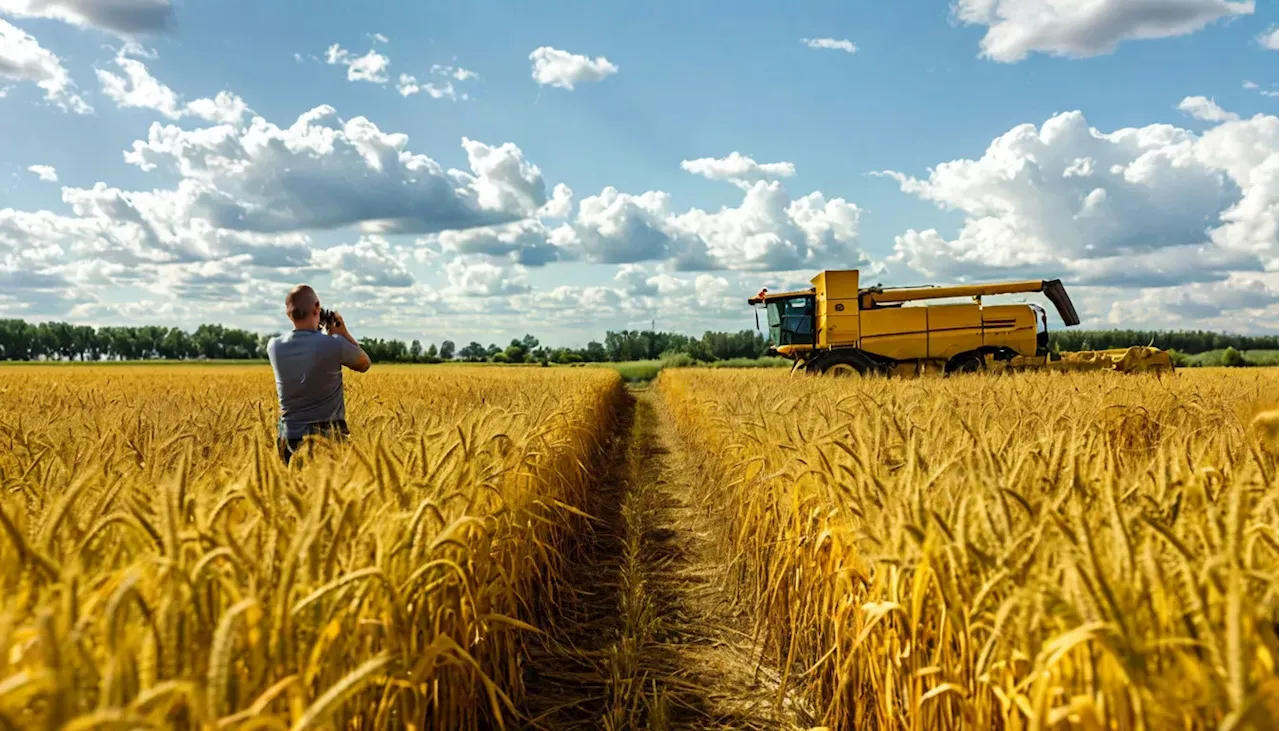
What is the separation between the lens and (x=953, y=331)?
17578 mm

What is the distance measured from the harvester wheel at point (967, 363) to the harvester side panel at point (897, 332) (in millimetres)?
736

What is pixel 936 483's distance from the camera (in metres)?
2.94

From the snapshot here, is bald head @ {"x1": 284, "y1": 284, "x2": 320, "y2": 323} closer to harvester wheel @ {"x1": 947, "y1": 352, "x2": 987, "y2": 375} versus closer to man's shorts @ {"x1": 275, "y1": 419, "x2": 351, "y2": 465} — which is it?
man's shorts @ {"x1": 275, "y1": 419, "x2": 351, "y2": 465}

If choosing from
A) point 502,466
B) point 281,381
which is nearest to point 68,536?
point 502,466

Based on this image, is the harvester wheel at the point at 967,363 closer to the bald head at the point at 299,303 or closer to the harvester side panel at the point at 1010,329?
the harvester side panel at the point at 1010,329

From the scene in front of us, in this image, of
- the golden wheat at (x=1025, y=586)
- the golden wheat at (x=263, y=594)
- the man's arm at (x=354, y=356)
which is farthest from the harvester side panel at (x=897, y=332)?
the golden wheat at (x=263, y=594)

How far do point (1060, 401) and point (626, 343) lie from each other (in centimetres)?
7035

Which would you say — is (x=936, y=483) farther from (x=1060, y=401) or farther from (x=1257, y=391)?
(x=1257, y=391)

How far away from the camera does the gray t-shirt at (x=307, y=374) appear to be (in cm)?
508

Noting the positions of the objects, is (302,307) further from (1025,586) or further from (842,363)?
(842,363)

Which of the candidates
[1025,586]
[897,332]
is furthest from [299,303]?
[897,332]

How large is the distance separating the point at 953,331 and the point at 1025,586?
16983 millimetres

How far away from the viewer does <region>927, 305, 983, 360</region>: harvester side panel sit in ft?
57.7

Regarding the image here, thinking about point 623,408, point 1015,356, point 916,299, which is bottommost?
point 623,408
